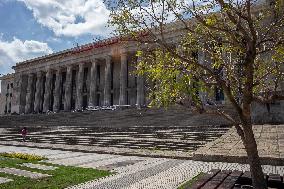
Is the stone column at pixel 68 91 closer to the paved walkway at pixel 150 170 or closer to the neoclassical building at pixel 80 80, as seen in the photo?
the neoclassical building at pixel 80 80

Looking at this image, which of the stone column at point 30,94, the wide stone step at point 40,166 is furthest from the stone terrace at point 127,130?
the stone column at point 30,94

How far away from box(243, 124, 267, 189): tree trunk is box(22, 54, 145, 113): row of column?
42259mm

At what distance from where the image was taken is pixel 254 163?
766cm

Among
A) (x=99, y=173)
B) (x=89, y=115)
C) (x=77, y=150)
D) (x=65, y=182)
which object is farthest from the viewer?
(x=89, y=115)

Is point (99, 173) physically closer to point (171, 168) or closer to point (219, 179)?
point (171, 168)

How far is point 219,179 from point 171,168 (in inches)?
186

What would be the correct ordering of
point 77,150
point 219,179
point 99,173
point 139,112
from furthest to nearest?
point 139,112 < point 77,150 < point 99,173 < point 219,179

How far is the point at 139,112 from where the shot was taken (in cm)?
3912

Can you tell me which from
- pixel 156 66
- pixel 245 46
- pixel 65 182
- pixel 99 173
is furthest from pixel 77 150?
pixel 245 46

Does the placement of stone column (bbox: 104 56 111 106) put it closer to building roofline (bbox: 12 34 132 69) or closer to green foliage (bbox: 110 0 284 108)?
building roofline (bbox: 12 34 132 69)

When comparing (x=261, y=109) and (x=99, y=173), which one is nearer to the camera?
(x=99, y=173)

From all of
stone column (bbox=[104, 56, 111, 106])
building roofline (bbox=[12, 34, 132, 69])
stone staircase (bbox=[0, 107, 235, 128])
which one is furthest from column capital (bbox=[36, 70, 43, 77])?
stone column (bbox=[104, 56, 111, 106])

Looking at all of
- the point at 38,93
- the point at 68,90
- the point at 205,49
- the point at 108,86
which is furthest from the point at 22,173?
the point at 38,93

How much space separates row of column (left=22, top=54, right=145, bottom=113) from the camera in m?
53.9
